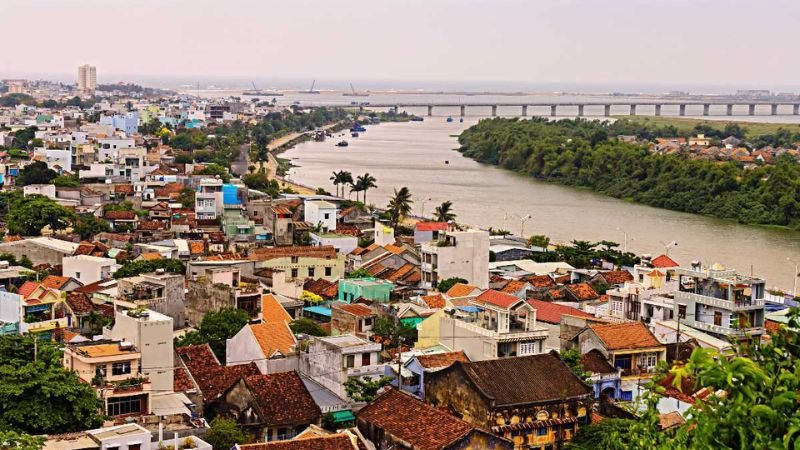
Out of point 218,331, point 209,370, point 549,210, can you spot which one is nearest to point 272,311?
point 218,331

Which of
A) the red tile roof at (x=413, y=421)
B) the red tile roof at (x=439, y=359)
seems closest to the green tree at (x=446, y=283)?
the red tile roof at (x=439, y=359)

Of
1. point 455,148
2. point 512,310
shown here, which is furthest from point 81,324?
point 455,148

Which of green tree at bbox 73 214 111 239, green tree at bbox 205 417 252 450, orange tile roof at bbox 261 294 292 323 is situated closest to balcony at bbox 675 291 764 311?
orange tile roof at bbox 261 294 292 323

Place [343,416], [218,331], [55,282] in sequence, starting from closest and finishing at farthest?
[343,416], [218,331], [55,282]

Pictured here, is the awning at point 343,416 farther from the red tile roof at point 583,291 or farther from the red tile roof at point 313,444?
the red tile roof at point 583,291

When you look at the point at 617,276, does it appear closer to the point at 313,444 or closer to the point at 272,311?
the point at 272,311

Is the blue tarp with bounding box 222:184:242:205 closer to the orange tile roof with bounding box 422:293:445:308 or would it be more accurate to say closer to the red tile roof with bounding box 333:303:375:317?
the orange tile roof with bounding box 422:293:445:308
